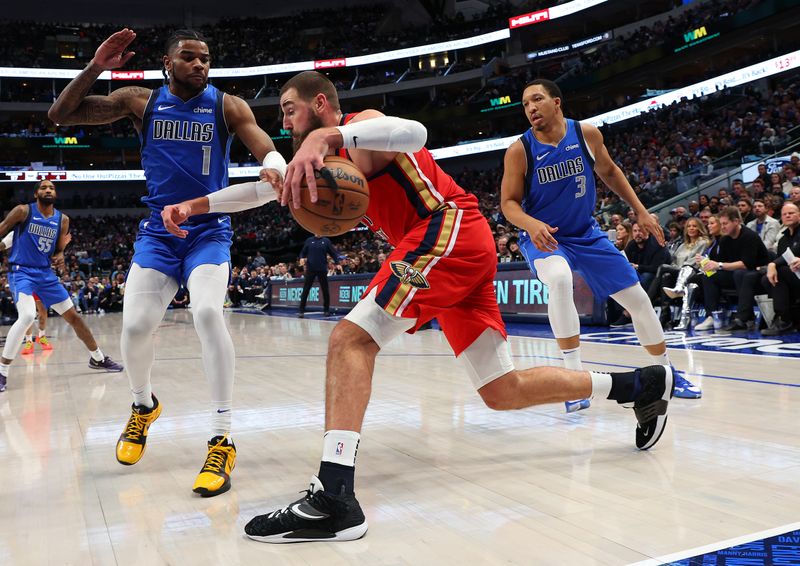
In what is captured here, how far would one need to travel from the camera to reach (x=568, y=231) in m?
3.97

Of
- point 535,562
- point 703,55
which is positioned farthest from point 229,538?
point 703,55

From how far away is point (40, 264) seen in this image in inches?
261

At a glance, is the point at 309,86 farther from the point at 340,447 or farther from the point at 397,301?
the point at 340,447

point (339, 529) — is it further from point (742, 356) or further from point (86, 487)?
point (742, 356)

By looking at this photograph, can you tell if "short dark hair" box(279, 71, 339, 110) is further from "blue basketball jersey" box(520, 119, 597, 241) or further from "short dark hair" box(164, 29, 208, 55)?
"blue basketball jersey" box(520, 119, 597, 241)

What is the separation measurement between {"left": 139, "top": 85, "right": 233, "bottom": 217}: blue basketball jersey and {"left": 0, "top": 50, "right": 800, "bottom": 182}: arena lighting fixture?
38.2ft

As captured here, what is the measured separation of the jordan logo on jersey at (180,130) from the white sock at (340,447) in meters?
1.77

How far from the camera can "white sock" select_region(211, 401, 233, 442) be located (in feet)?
9.10

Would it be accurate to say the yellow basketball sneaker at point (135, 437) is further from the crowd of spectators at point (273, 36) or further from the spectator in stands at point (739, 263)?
the crowd of spectators at point (273, 36)

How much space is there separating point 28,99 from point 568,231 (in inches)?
1660

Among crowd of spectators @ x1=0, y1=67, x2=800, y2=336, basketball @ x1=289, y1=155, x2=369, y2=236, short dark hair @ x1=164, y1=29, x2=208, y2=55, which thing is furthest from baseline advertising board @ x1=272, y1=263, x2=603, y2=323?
basketball @ x1=289, y1=155, x2=369, y2=236

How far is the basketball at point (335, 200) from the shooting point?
2.19 metres

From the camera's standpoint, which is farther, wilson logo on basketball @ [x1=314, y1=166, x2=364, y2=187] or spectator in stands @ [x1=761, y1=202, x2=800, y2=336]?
spectator in stands @ [x1=761, y1=202, x2=800, y2=336]

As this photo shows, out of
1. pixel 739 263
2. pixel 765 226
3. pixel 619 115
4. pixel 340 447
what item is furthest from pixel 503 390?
pixel 619 115
